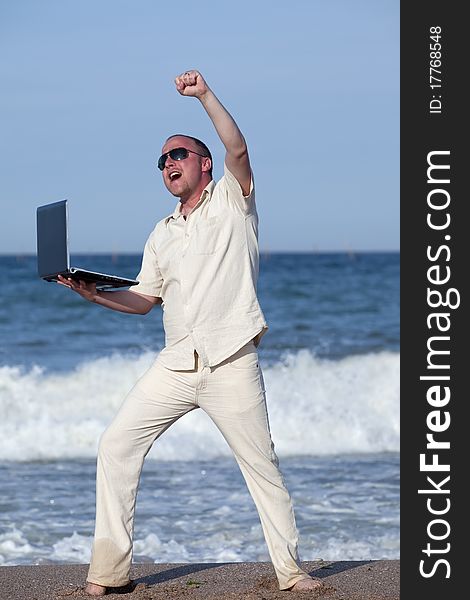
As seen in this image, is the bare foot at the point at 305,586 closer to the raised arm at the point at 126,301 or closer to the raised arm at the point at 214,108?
the raised arm at the point at 126,301

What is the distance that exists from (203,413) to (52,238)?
7188mm

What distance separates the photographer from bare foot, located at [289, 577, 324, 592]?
192 inches

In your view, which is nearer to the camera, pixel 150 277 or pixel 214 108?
pixel 214 108

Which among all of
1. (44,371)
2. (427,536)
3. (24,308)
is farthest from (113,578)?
(24,308)

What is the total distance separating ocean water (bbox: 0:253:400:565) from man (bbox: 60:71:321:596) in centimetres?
177

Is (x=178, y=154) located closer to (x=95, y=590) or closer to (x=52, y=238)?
(x=52, y=238)

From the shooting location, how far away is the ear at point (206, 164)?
4.98 meters

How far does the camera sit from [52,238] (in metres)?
4.71

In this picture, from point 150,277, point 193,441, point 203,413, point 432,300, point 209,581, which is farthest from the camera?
point 203,413

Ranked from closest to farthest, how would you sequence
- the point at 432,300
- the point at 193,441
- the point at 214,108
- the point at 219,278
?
the point at 432,300
the point at 214,108
the point at 219,278
the point at 193,441

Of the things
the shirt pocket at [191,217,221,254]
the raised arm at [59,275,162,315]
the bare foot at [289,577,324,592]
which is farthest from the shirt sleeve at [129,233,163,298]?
the bare foot at [289,577,324,592]

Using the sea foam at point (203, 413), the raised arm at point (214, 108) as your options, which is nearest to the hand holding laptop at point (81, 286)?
the raised arm at point (214, 108)

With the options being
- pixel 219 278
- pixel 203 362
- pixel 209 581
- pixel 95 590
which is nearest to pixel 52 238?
pixel 219 278

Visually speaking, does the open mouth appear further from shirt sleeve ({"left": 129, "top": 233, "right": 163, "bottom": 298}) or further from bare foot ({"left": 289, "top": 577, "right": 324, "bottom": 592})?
bare foot ({"left": 289, "top": 577, "right": 324, "bottom": 592})
